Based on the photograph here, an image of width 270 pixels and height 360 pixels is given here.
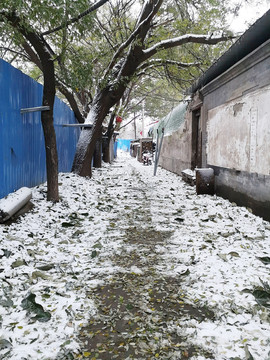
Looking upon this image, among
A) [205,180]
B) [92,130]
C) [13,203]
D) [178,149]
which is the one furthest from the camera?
[178,149]

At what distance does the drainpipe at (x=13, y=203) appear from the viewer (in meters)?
4.16

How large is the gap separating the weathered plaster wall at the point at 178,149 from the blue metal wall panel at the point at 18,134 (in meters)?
6.18

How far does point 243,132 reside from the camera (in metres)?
5.89

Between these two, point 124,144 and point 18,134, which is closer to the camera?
point 18,134

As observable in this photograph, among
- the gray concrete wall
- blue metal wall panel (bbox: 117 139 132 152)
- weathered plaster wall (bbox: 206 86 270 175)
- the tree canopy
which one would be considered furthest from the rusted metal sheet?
blue metal wall panel (bbox: 117 139 132 152)

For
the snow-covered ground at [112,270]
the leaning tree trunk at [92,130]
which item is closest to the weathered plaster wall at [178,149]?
the leaning tree trunk at [92,130]

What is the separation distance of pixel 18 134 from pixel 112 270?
336cm

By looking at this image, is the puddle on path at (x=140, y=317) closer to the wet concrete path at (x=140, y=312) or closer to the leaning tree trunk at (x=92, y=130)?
the wet concrete path at (x=140, y=312)

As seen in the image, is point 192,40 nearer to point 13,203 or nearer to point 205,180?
point 205,180

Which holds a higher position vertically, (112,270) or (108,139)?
(108,139)

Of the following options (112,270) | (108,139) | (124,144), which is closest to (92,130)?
(112,270)

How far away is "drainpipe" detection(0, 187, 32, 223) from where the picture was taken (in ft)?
13.7

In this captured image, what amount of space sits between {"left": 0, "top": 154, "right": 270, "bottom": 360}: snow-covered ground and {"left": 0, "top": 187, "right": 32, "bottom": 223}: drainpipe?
0.57 ft

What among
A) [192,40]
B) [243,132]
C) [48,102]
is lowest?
[243,132]
